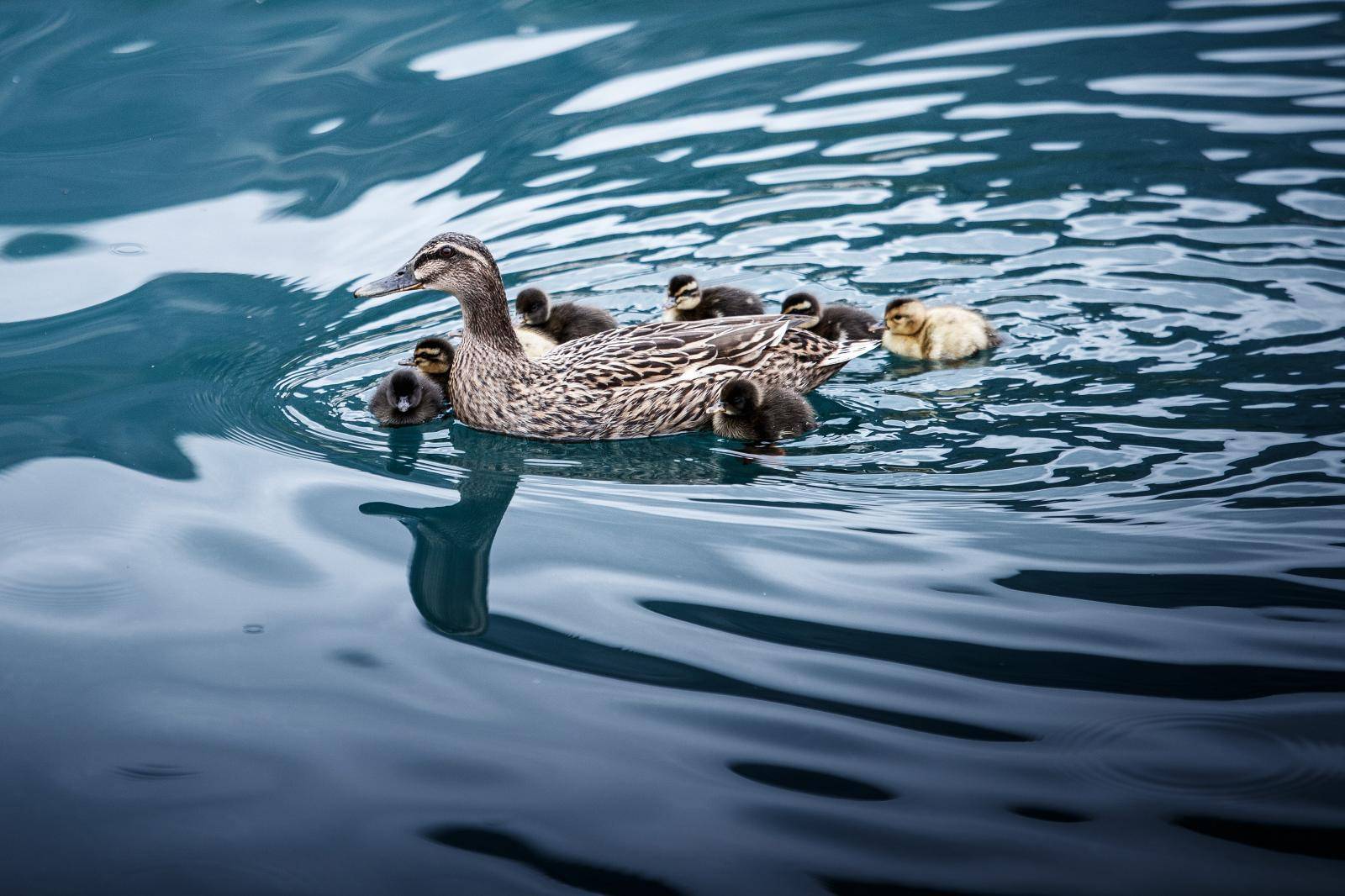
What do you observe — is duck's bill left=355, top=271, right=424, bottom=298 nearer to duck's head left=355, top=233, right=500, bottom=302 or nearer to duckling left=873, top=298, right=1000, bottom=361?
duck's head left=355, top=233, right=500, bottom=302

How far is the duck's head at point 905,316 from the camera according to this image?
5520 millimetres

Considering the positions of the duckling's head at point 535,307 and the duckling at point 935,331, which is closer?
the duckling at point 935,331

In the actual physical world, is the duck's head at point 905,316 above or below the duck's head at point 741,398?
above

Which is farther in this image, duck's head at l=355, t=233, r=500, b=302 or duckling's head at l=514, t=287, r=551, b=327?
duckling's head at l=514, t=287, r=551, b=327

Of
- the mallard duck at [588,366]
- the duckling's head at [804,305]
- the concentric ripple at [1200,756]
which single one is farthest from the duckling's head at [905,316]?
the concentric ripple at [1200,756]

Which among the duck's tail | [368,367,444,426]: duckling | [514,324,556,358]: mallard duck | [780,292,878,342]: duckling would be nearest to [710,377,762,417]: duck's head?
the duck's tail

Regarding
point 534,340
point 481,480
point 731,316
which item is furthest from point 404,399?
point 731,316

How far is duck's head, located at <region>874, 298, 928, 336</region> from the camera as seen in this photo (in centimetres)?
552

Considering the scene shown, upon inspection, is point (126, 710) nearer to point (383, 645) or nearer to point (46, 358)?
point (383, 645)

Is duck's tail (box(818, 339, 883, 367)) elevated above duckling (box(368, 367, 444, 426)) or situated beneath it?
elevated above

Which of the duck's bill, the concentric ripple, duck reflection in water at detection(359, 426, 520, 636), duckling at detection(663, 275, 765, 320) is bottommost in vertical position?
the concentric ripple

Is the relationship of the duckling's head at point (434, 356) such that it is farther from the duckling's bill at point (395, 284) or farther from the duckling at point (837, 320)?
the duckling at point (837, 320)

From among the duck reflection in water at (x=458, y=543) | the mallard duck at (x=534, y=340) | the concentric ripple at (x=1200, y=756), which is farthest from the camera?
the mallard duck at (x=534, y=340)

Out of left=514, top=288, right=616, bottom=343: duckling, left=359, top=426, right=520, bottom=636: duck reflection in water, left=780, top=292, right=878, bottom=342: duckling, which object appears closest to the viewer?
left=359, top=426, right=520, bottom=636: duck reflection in water
